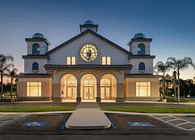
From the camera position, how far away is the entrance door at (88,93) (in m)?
51.1

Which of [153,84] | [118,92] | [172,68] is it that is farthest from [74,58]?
[172,68]

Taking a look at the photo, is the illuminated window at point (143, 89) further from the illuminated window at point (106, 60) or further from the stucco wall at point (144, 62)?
the illuminated window at point (106, 60)

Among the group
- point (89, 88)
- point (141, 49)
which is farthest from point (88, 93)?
point (141, 49)

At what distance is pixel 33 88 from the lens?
168 ft

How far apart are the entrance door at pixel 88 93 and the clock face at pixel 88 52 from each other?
17.8 feet

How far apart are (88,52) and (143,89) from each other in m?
12.3

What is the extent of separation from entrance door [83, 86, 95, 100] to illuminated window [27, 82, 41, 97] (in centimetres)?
848

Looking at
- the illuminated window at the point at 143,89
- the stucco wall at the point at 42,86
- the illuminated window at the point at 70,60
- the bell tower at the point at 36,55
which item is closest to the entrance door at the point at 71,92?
the stucco wall at the point at 42,86

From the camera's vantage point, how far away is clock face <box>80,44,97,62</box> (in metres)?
50.6

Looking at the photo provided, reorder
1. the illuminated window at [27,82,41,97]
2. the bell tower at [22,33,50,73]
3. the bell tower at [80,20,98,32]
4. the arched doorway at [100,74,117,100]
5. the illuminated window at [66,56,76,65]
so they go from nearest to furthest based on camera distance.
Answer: the illuminated window at [66,56,76,65]
the illuminated window at [27,82,41,97]
the arched doorway at [100,74,117,100]
the bell tower at [22,33,50,73]
the bell tower at [80,20,98,32]

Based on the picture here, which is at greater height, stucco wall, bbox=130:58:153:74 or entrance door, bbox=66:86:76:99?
stucco wall, bbox=130:58:153:74

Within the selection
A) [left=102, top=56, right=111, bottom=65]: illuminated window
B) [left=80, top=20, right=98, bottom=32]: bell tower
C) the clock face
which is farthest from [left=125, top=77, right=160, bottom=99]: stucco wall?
[left=80, top=20, right=98, bottom=32]: bell tower

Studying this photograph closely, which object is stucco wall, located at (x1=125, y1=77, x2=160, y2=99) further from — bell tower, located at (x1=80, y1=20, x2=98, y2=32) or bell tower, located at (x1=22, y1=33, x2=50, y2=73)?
bell tower, located at (x1=22, y1=33, x2=50, y2=73)

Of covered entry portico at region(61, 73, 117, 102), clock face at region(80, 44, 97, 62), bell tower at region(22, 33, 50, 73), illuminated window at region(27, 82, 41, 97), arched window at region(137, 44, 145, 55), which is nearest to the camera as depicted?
clock face at region(80, 44, 97, 62)
